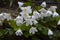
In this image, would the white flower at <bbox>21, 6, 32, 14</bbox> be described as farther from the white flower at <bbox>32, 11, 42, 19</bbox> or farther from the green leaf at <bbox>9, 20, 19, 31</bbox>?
the green leaf at <bbox>9, 20, 19, 31</bbox>

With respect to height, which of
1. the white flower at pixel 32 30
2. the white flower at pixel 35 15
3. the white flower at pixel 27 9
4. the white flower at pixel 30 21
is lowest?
the white flower at pixel 32 30

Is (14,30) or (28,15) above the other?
(28,15)

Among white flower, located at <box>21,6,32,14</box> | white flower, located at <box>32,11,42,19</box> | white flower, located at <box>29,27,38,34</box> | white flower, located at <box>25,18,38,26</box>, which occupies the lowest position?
white flower, located at <box>29,27,38,34</box>

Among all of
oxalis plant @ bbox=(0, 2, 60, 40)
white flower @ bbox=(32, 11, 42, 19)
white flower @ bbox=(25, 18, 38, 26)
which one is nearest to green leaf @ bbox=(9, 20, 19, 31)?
oxalis plant @ bbox=(0, 2, 60, 40)

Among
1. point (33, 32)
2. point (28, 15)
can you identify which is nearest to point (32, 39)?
Result: point (33, 32)

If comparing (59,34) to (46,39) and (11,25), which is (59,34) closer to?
(46,39)

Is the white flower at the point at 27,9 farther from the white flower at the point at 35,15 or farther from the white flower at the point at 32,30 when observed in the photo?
the white flower at the point at 32,30

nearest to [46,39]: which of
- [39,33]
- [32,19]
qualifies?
[39,33]

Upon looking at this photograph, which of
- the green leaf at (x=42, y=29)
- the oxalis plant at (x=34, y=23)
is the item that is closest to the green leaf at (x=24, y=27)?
the oxalis plant at (x=34, y=23)
